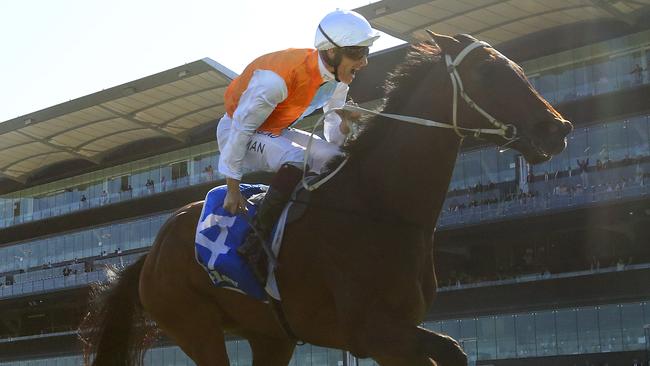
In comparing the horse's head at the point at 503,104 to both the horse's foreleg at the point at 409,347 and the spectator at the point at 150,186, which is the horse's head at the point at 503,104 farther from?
the spectator at the point at 150,186

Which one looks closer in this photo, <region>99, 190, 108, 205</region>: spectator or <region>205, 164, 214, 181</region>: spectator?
<region>205, 164, 214, 181</region>: spectator

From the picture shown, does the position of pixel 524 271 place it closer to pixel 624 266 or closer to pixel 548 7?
pixel 624 266

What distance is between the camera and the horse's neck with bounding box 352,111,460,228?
543cm

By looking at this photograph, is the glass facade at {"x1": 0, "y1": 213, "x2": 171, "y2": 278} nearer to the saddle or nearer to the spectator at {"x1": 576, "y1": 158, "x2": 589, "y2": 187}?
the spectator at {"x1": 576, "y1": 158, "x2": 589, "y2": 187}

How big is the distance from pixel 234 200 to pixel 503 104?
169 centimetres

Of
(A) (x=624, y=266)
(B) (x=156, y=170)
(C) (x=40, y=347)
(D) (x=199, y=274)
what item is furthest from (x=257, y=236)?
(C) (x=40, y=347)

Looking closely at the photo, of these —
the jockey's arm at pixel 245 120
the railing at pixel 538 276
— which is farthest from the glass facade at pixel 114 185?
the jockey's arm at pixel 245 120

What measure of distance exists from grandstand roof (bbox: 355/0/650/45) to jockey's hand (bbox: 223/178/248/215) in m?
26.4

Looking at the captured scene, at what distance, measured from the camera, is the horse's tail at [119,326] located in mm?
6902

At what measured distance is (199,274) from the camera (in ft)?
20.9

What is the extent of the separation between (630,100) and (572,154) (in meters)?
2.50

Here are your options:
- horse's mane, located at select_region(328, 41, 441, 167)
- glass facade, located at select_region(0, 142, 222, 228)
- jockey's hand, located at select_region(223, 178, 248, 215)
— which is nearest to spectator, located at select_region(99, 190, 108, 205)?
glass facade, located at select_region(0, 142, 222, 228)

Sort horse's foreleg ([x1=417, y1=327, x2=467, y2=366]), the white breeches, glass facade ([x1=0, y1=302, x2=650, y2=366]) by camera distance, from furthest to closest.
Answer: glass facade ([x1=0, y1=302, x2=650, y2=366]), the white breeches, horse's foreleg ([x1=417, y1=327, x2=467, y2=366])

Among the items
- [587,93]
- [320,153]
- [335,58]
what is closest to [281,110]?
[320,153]
